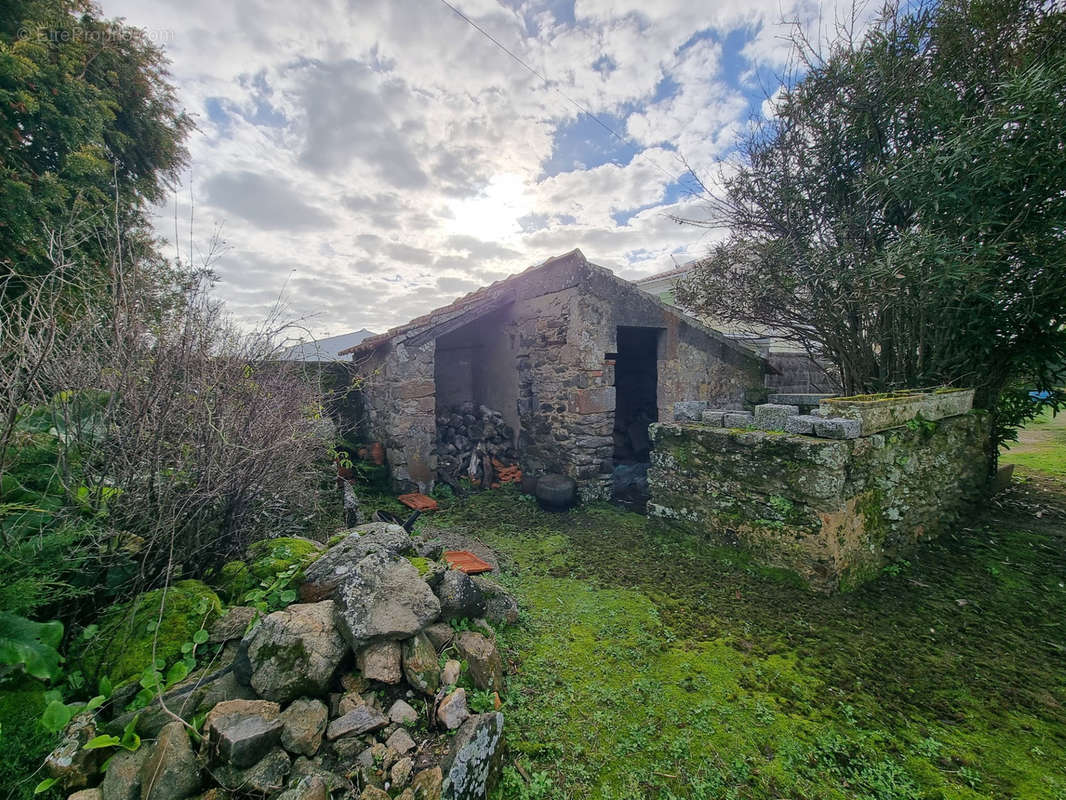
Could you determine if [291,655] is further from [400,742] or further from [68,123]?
[68,123]

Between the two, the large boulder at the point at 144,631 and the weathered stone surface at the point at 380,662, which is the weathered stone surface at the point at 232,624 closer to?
the large boulder at the point at 144,631

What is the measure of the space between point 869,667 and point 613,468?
13.5 ft

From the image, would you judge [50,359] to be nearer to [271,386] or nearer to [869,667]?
[271,386]

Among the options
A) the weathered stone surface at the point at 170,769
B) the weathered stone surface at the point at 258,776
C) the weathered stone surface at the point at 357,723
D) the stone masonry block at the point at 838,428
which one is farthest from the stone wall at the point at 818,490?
the weathered stone surface at the point at 170,769

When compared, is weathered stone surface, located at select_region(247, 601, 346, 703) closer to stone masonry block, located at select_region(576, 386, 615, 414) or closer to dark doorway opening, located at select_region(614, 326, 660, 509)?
stone masonry block, located at select_region(576, 386, 615, 414)

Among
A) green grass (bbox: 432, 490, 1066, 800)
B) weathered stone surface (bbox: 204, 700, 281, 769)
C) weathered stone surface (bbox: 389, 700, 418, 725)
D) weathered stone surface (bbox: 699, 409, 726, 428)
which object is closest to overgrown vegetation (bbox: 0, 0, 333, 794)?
weathered stone surface (bbox: 204, 700, 281, 769)

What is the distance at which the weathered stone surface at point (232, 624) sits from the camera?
2.05m

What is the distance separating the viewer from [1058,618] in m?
3.14

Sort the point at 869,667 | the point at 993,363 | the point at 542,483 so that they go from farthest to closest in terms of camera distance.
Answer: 1. the point at 542,483
2. the point at 993,363
3. the point at 869,667

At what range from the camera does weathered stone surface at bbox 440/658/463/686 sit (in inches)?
83.7

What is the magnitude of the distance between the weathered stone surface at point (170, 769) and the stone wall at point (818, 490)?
13.4 feet

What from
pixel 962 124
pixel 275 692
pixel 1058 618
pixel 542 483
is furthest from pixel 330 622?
pixel 962 124

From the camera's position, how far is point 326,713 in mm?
1818

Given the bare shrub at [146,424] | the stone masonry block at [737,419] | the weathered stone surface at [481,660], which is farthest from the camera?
the stone masonry block at [737,419]
